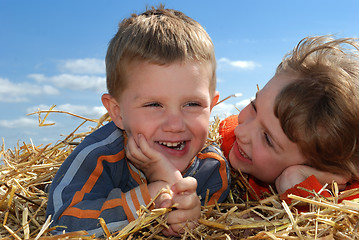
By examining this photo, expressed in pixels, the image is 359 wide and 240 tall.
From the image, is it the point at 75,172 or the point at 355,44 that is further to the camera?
the point at 355,44

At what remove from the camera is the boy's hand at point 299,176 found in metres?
2.81

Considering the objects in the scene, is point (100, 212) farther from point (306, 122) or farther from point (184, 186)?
point (306, 122)

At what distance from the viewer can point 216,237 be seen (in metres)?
2.09

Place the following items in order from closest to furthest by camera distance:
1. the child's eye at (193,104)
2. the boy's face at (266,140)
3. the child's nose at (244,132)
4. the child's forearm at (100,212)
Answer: the child's forearm at (100,212) < the child's eye at (193,104) < the boy's face at (266,140) < the child's nose at (244,132)

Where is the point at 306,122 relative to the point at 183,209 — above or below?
above

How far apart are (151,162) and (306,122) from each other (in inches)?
44.8

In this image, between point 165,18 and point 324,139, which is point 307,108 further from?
point 165,18

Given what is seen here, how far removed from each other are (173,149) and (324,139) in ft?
3.55

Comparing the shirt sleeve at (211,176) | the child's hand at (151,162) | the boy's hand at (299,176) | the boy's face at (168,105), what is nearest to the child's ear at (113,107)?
the boy's face at (168,105)

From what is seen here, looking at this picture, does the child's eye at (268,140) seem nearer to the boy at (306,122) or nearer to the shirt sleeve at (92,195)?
the boy at (306,122)

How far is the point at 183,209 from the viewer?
2252 millimetres

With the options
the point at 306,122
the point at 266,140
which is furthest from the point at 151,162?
the point at 306,122

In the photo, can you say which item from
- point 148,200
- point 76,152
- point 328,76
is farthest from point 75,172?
point 328,76

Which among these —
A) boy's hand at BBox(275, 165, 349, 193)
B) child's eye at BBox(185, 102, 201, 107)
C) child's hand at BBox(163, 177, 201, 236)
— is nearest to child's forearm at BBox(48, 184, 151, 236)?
child's hand at BBox(163, 177, 201, 236)
